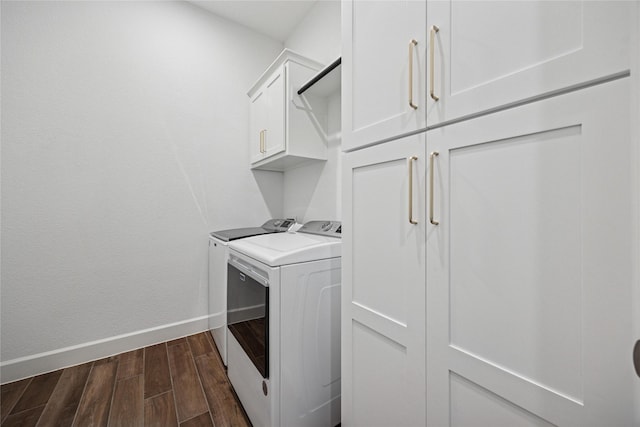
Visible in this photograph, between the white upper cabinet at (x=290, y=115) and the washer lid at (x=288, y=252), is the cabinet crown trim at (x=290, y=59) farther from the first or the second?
the washer lid at (x=288, y=252)

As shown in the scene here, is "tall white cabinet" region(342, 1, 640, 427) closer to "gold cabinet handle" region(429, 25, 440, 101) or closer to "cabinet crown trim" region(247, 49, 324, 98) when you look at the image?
"gold cabinet handle" region(429, 25, 440, 101)

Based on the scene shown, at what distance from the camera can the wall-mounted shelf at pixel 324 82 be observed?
61.8 inches

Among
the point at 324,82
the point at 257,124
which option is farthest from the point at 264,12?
the point at 324,82

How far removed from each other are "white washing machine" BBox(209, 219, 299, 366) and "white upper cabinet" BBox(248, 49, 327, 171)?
0.62m

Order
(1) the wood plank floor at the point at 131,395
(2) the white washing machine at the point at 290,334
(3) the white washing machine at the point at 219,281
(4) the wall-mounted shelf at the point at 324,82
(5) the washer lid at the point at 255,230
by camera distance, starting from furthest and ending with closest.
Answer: (5) the washer lid at the point at 255,230 < (3) the white washing machine at the point at 219,281 < (4) the wall-mounted shelf at the point at 324,82 < (1) the wood plank floor at the point at 131,395 < (2) the white washing machine at the point at 290,334

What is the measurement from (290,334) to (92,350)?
1688 millimetres

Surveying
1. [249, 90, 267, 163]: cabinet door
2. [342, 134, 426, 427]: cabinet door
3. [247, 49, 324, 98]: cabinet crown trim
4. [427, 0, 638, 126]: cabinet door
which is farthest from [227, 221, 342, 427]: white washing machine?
[247, 49, 324, 98]: cabinet crown trim

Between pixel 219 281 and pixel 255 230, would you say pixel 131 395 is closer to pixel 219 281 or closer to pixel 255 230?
pixel 219 281

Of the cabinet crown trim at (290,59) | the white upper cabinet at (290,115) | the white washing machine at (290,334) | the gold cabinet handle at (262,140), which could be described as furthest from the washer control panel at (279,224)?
the cabinet crown trim at (290,59)

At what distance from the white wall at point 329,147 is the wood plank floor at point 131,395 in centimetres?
130

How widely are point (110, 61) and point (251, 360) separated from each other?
7.48 ft

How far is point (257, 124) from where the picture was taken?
2234 mm

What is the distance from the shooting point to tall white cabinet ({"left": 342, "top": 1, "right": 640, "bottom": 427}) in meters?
0.46

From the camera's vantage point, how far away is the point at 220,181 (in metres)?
2.29
